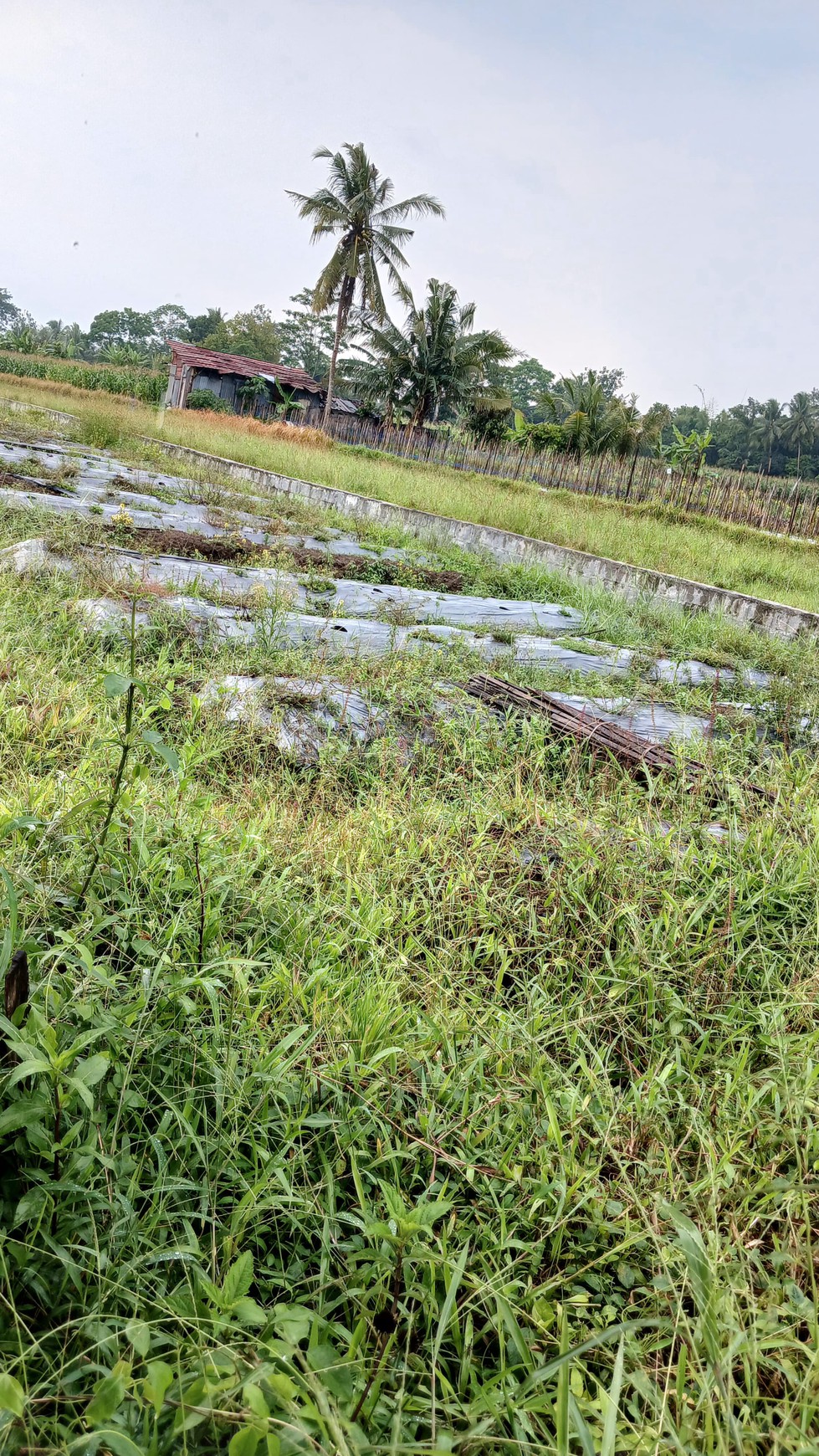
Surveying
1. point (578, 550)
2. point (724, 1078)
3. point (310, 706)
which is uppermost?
point (578, 550)

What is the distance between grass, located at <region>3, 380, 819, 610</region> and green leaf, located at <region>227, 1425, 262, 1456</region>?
7.28m

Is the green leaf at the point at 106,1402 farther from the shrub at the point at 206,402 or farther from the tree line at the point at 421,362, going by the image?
the shrub at the point at 206,402

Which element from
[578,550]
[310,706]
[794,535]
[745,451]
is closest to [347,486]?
[578,550]

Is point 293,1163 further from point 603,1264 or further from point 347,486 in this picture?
point 347,486

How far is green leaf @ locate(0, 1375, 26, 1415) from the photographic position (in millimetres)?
759

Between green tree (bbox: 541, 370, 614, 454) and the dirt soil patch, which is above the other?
green tree (bbox: 541, 370, 614, 454)

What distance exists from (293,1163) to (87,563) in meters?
3.85

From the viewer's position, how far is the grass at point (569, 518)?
8469 mm

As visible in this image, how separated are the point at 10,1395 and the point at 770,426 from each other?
197 ft

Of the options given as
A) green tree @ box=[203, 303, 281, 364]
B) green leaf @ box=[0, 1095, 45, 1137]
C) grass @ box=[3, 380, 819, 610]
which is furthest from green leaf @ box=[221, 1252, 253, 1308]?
green tree @ box=[203, 303, 281, 364]

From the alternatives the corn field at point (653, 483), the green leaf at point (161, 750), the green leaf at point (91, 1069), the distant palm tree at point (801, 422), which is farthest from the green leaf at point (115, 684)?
the distant palm tree at point (801, 422)

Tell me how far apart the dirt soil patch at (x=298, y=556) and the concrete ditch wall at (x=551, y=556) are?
1.76 m

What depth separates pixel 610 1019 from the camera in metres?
2.01

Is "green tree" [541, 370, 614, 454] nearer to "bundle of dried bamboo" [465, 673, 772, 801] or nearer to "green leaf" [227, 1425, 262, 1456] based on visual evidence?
"bundle of dried bamboo" [465, 673, 772, 801]
